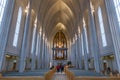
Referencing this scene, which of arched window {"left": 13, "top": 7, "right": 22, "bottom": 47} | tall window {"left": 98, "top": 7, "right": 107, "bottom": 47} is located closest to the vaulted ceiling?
arched window {"left": 13, "top": 7, "right": 22, "bottom": 47}

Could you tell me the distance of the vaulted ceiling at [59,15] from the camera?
72.3 ft

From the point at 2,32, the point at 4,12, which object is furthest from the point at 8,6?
the point at 2,32

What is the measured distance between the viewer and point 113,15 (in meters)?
9.42

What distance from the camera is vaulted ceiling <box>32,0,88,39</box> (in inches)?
868

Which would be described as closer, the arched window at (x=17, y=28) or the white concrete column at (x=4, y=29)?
the white concrete column at (x=4, y=29)

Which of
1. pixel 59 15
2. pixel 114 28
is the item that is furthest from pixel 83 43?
pixel 59 15

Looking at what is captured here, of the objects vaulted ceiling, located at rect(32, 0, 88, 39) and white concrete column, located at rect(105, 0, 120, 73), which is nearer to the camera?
white concrete column, located at rect(105, 0, 120, 73)

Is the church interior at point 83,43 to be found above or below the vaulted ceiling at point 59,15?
below

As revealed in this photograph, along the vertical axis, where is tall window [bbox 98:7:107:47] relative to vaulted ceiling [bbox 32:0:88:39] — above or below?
below

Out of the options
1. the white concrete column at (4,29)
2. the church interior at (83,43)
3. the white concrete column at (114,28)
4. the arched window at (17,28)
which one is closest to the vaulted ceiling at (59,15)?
the church interior at (83,43)

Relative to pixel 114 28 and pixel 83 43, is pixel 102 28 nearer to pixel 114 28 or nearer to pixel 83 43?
pixel 114 28

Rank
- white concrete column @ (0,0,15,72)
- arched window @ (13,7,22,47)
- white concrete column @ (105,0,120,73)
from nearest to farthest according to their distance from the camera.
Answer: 1. white concrete column @ (105,0,120,73)
2. white concrete column @ (0,0,15,72)
3. arched window @ (13,7,22,47)

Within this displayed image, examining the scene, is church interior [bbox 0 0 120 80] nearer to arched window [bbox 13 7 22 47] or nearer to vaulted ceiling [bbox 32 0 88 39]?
arched window [bbox 13 7 22 47]

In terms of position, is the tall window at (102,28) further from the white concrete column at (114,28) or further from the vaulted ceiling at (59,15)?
the vaulted ceiling at (59,15)
